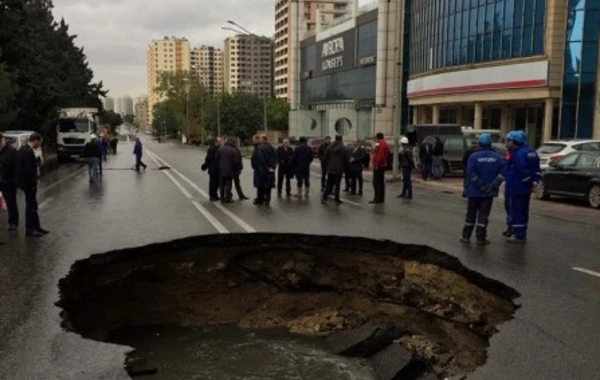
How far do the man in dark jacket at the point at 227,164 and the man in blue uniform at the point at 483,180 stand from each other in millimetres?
6878

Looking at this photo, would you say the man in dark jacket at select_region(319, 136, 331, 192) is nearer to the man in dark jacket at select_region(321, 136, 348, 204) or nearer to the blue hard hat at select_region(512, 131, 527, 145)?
the man in dark jacket at select_region(321, 136, 348, 204)

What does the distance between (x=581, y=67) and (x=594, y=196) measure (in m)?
23.8

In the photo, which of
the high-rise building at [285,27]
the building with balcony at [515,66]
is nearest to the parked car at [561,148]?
the building with balcony at [515,66]

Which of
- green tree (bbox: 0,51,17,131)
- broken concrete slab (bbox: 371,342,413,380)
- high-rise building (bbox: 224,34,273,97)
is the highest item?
high-rise building (bbox: 224,34,273,97)

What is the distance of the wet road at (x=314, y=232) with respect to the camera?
15.9ft

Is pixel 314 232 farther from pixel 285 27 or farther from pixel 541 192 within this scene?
pixel 285 27

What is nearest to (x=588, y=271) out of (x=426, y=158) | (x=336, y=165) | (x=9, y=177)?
(x=336, y=165)

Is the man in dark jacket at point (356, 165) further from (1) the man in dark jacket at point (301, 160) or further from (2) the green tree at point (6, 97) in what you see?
(2) the green tree at point (6, 97)

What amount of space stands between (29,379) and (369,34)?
71.6m

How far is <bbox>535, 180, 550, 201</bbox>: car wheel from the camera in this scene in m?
18.0

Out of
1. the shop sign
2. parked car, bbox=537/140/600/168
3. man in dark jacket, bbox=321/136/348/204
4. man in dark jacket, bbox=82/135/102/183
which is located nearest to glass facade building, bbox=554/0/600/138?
parked car, bbox=537/140/600/168

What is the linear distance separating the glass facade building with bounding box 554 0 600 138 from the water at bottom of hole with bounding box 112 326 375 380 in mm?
33710

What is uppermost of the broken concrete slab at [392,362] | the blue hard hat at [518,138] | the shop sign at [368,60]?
the shop sign at [368,60]

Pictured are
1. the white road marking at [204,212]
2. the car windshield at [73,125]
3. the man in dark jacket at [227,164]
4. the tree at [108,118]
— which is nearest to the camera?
the white road marking at [204,212]
